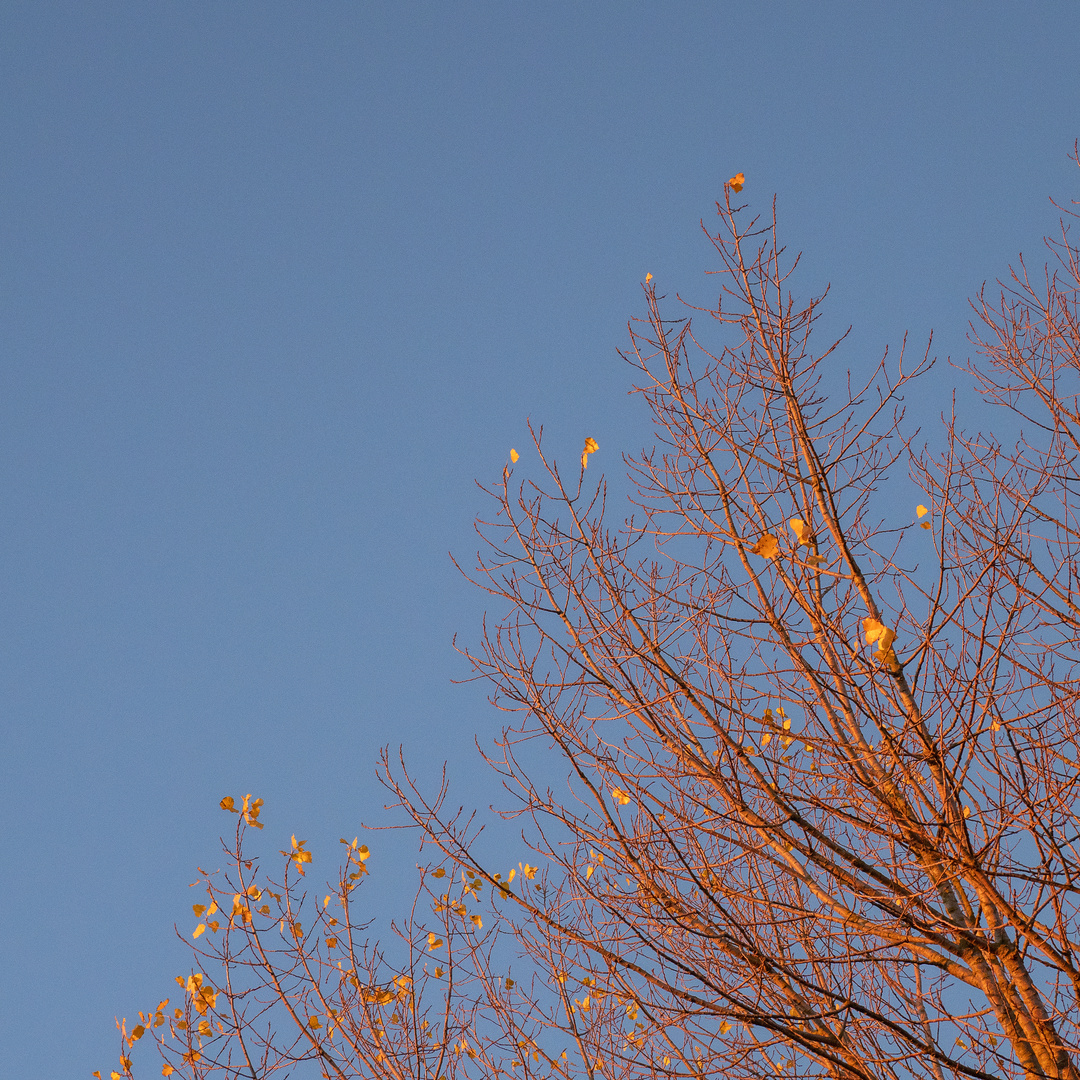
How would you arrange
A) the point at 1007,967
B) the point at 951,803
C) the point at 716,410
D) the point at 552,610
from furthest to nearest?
the point at 716,410, the point at 552,610, the point at 1007,967, the point at 951,803

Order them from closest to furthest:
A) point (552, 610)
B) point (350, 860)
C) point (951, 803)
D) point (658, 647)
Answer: point (951, 803) → point (658, 647) → point (552, 610) → point (350, 860)

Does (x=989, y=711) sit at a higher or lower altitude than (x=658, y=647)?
lower

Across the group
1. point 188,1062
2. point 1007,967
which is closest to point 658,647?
point 1007,967

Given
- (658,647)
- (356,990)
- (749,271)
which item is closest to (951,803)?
(658,647)

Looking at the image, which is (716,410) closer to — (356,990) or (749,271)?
(749,271)

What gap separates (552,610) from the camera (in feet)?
12.0

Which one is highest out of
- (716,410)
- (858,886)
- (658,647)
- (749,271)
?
(749,271)

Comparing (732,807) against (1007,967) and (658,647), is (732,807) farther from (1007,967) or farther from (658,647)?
(1007,967)

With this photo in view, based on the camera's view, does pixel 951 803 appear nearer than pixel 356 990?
Yes

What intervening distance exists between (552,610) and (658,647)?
0.47 meters

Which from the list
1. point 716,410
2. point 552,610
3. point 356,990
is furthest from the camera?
point 356,990

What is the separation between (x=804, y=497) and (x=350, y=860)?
2519 millimetres

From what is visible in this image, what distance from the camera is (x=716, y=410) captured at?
3986 mm

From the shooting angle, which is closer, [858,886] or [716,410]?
[858,886]
